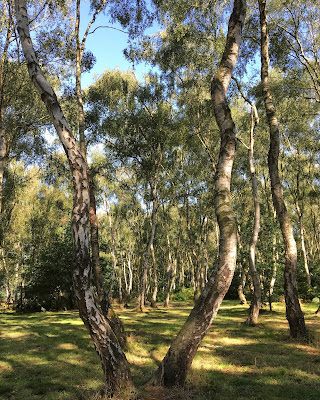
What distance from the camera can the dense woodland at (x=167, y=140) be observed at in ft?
18.8

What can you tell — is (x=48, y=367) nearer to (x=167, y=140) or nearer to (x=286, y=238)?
(x=286, y=238)

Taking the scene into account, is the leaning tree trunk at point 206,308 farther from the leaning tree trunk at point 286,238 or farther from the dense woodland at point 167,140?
the leaning tree trunk at point 286,238

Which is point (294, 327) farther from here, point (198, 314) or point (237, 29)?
point (237, 29)

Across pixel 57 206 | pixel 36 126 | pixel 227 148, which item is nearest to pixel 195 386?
pixel 227 148

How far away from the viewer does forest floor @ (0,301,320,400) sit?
6164mm

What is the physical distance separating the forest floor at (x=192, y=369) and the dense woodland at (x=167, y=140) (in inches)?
39.8

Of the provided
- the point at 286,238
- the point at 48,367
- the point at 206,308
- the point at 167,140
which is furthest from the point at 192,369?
the point at 167,140

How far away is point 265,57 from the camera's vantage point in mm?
11625

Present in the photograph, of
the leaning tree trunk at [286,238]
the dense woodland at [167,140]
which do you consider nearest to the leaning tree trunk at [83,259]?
the dense woodland at [167,140]

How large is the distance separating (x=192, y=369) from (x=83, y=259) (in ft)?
14.7

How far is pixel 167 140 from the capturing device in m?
24.5

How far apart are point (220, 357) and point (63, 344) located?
5.62 m

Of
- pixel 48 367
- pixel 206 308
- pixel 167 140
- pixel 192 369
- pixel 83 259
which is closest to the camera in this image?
pixel 83 259

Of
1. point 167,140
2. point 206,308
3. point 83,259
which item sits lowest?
point 206,308
